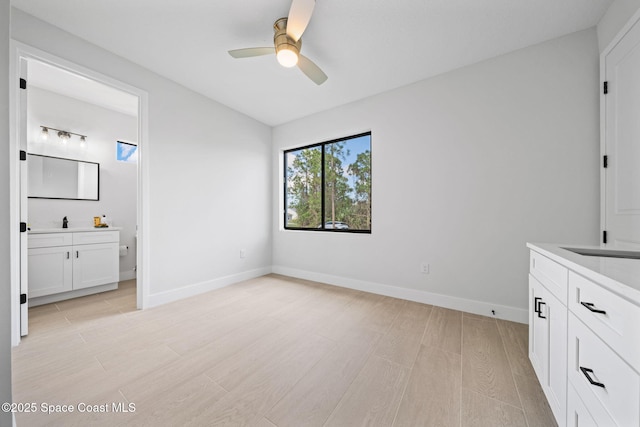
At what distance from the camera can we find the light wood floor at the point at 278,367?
3.93ft

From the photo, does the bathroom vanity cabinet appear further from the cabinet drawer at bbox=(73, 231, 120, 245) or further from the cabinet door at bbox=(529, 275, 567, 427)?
the cabinet drawer at bbox=(73, 231, 120, 245)

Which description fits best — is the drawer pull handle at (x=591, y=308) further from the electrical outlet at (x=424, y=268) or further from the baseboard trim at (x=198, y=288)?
the baseboard trim at (x=198, y=288)

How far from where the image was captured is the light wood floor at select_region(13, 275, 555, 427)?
1199 millimetres

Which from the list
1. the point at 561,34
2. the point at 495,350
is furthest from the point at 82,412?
the point at 561,34

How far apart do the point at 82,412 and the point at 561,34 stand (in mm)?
4214

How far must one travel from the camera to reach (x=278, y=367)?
5.15 feet

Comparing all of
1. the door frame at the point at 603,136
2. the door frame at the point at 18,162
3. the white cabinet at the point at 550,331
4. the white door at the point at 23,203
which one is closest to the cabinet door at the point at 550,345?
the white cabinet at the point at 550,331

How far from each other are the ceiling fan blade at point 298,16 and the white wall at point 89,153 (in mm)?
3508

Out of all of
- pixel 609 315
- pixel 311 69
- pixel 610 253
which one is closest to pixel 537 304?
pixel 610 253

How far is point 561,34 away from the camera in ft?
6.44

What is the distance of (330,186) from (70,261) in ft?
11.2

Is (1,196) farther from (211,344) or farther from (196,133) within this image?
(196,133)

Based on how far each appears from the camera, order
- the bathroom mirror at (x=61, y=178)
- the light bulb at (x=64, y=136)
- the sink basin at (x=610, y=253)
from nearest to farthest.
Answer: the sink basin at (x=610, y=253) < the bathroom mirror at (x=61, y=178) < the light bulb at (x=64, y=136)

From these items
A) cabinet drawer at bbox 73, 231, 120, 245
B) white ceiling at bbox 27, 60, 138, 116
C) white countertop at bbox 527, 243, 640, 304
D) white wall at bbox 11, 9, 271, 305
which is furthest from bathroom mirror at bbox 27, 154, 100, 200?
white countertop at bbox 527, 243, 640, 304
